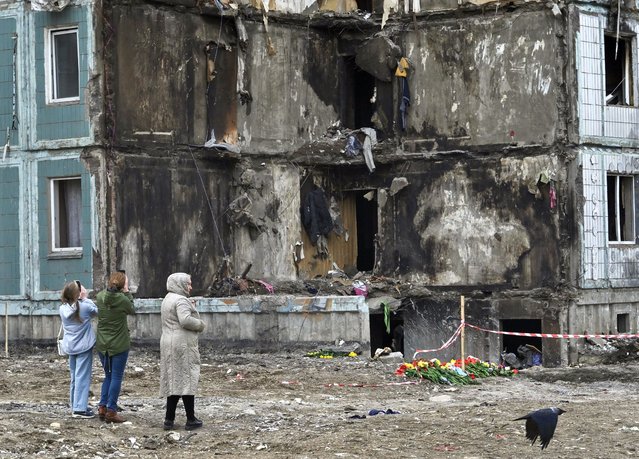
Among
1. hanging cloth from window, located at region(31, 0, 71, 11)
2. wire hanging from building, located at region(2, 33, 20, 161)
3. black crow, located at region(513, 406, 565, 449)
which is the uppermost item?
hanging cloth from window, located at region(31, 0, 71, 11)

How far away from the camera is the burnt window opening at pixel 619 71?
3048 cm

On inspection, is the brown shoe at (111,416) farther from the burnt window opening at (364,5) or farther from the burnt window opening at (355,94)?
the burnt window opening at (364,5)

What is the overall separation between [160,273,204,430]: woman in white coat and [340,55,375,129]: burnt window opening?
15.9 m

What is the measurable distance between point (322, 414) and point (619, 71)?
14.5 m

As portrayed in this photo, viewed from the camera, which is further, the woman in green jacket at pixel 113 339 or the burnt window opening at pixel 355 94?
the burnt window opening at pixel 355 94

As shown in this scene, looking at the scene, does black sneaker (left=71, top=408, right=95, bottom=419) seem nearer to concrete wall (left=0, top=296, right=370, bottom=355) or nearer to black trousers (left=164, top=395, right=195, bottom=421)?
black trousers (left=164, top=395, right=195, bottom=421)

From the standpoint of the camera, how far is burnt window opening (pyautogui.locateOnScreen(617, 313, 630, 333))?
98.7 feet

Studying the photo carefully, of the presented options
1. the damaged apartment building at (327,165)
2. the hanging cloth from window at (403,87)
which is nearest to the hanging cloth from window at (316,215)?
the damaged apartment building at (327,165)

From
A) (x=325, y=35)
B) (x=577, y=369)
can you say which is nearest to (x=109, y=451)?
(x=577, y=369)

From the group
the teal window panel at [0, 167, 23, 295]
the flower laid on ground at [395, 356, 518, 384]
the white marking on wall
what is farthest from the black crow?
the teal window panel at [0, 167, 23, 295]

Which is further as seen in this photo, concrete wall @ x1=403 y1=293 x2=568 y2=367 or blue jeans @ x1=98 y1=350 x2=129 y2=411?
concrete wall @ x1=403 y1=293 x2=568 y2=367

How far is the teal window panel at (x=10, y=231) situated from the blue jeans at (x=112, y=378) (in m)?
11.9

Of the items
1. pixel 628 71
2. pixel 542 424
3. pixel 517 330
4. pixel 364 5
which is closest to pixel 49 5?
pixel 364 5

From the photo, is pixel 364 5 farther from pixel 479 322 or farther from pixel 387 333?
pixel 479 322
